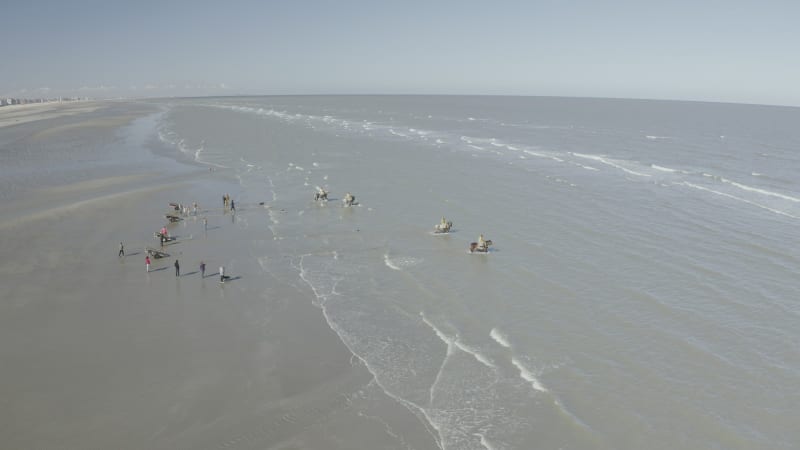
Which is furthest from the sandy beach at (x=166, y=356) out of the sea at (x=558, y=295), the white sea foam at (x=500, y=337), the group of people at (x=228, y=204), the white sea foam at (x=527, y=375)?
the group of people at (x=228, y=204)

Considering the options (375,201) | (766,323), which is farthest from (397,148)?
(766,323)

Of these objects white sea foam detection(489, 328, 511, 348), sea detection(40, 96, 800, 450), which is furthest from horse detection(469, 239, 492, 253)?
white sea foam detection(489, 328, 511, 348)

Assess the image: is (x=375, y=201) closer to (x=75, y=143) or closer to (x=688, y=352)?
(x=688, y=352)

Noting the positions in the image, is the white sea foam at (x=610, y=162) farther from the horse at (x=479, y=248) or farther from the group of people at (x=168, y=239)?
the group of people at (x=168, y=239)

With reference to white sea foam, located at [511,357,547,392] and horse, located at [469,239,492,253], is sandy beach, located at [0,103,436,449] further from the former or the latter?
horse, located at [469,239,492,253]

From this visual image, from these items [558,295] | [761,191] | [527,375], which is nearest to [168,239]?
[558,295]
